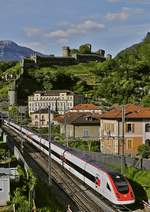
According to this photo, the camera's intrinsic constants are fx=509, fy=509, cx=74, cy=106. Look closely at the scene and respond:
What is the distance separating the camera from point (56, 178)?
4028cm

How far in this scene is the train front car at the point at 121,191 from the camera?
28250 millimetres

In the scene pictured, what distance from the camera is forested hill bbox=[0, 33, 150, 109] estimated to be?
108 m

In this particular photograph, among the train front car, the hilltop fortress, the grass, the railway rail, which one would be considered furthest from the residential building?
the train front car

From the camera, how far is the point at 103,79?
137 metres

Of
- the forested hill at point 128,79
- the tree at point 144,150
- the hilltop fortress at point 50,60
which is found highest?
the hilltop fortress at point 50,60

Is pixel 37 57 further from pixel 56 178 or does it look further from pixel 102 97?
pixel 56 178

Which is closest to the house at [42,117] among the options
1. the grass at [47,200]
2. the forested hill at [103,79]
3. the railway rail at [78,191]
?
the forested hill at [103,79]

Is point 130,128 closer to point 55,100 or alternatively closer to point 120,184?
point 120,184

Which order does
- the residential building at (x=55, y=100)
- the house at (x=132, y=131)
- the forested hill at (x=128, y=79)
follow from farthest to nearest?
the residential building at (x=55, y=100), the forested hill at (x=128, y=79), the house at (x=132, y=131)

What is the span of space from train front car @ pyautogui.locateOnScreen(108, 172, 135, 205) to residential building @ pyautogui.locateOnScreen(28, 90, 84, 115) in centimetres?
9216

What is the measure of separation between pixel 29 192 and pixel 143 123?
26.3 m

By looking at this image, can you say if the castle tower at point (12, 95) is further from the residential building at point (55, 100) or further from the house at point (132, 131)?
the house at point (132, 131)

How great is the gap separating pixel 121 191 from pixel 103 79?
10910 centimetres

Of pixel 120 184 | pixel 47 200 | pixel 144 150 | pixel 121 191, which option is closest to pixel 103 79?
pixel 144 150
